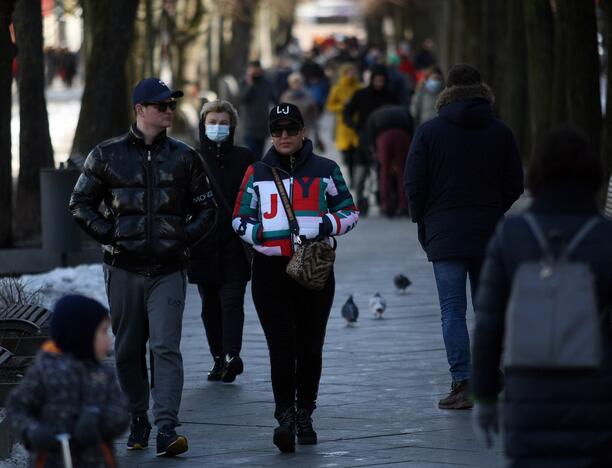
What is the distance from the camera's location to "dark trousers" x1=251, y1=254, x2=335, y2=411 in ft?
27.6

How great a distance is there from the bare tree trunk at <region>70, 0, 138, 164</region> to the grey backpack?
507 inches

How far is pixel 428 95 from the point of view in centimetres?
2216

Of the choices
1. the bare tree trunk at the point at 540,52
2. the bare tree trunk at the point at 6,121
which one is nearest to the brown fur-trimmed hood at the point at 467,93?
the bare tree trunk at the point at 6,121

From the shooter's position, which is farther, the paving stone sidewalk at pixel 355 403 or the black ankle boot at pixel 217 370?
the black ankle boot at pixel 217 370

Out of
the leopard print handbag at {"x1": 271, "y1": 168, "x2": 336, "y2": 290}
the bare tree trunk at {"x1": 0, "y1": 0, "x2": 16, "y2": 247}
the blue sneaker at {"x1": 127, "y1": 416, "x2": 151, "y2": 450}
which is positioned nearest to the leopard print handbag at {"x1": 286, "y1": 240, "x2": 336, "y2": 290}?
the leopard print handbag at {"x1": 271, "y1": 168, "x2": 336, "y2": 290}

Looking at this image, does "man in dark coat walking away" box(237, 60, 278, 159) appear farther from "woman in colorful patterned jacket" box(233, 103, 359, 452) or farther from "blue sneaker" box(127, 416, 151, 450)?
"blue sneaker" box(127, 416, 151, 450)

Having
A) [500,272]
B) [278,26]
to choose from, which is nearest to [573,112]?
[500,272]

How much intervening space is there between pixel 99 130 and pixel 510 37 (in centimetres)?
957

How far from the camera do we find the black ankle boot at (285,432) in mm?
8250

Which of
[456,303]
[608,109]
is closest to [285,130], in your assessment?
[456,303]

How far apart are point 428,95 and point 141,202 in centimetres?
1423

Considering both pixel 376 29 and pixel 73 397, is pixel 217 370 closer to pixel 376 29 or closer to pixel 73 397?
pixel 73 397

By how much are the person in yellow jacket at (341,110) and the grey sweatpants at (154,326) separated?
45.0 ft

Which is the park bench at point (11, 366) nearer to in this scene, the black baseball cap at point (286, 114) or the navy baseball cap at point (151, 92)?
the navy baseball cap at point (151, 92)
